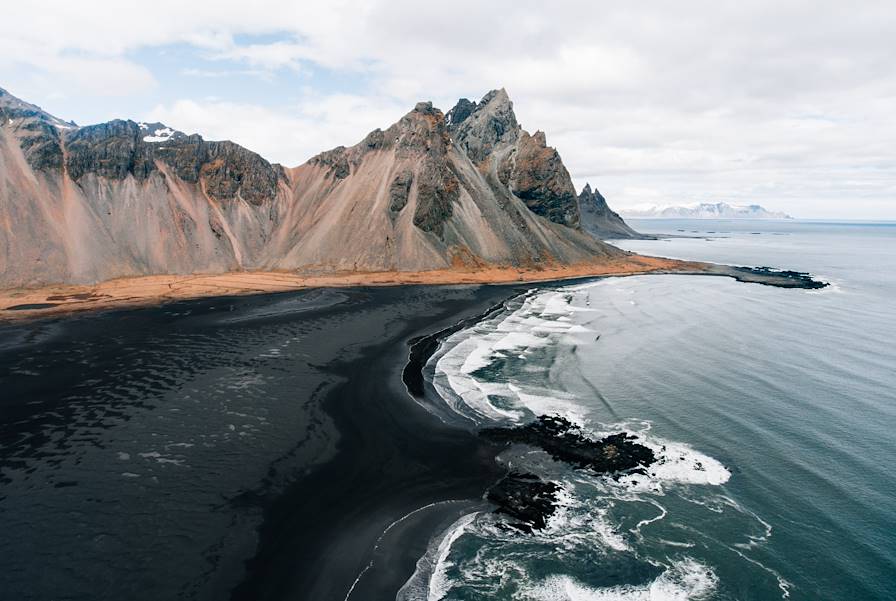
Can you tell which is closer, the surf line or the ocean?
the surf line

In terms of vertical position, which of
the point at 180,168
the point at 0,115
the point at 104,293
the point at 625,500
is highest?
the point at 0,115

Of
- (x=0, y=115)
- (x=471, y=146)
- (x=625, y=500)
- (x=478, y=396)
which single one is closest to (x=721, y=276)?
(x=471, y=146)

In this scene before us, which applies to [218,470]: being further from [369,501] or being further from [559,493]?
[559,493]

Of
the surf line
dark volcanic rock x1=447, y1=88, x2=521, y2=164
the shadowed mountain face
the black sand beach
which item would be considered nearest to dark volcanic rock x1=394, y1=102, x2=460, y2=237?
the shadowed mountain face

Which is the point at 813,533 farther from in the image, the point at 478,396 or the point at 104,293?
the point at 104,293

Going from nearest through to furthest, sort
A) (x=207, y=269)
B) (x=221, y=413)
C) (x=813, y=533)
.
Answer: (x=813, y=533), (x=221, y=413), (x=207, y=269)

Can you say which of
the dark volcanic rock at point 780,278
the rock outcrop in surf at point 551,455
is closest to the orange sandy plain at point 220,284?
the dark volcanic rock at point 780,278

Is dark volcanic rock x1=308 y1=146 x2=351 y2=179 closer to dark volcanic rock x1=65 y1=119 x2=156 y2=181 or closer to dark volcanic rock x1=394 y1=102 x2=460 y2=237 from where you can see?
dark volcanic rock x1=394 y1=102 x2=460 y2=237
